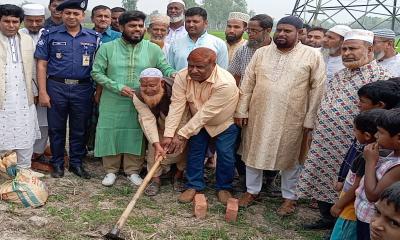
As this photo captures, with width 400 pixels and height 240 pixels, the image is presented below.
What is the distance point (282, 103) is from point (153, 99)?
1281 millimetres

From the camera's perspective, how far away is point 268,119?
4.24 m

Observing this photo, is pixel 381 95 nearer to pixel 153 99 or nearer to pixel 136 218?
pixel 153 99

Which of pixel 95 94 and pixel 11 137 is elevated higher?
pixel 95 94

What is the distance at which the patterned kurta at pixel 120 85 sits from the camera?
469cm

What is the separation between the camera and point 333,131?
12.6ft

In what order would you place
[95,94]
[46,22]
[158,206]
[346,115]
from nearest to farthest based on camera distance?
[346,115] → [158,206] → [95,94] → [46,22]

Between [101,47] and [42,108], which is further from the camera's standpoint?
[42,108]

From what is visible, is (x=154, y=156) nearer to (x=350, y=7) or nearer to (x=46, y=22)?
(x=46, y=22)

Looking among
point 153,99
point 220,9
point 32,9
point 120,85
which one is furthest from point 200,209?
point 220,9

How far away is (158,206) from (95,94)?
1.57 metres

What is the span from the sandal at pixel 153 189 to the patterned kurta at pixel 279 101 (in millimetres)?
1057

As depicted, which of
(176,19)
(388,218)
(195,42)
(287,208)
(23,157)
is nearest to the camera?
(388,218)

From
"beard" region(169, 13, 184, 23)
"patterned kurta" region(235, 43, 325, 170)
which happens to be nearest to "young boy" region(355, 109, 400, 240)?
"patterned kurta" region(235, 43, 325, 170)

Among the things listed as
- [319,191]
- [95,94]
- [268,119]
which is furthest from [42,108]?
[319,191]
